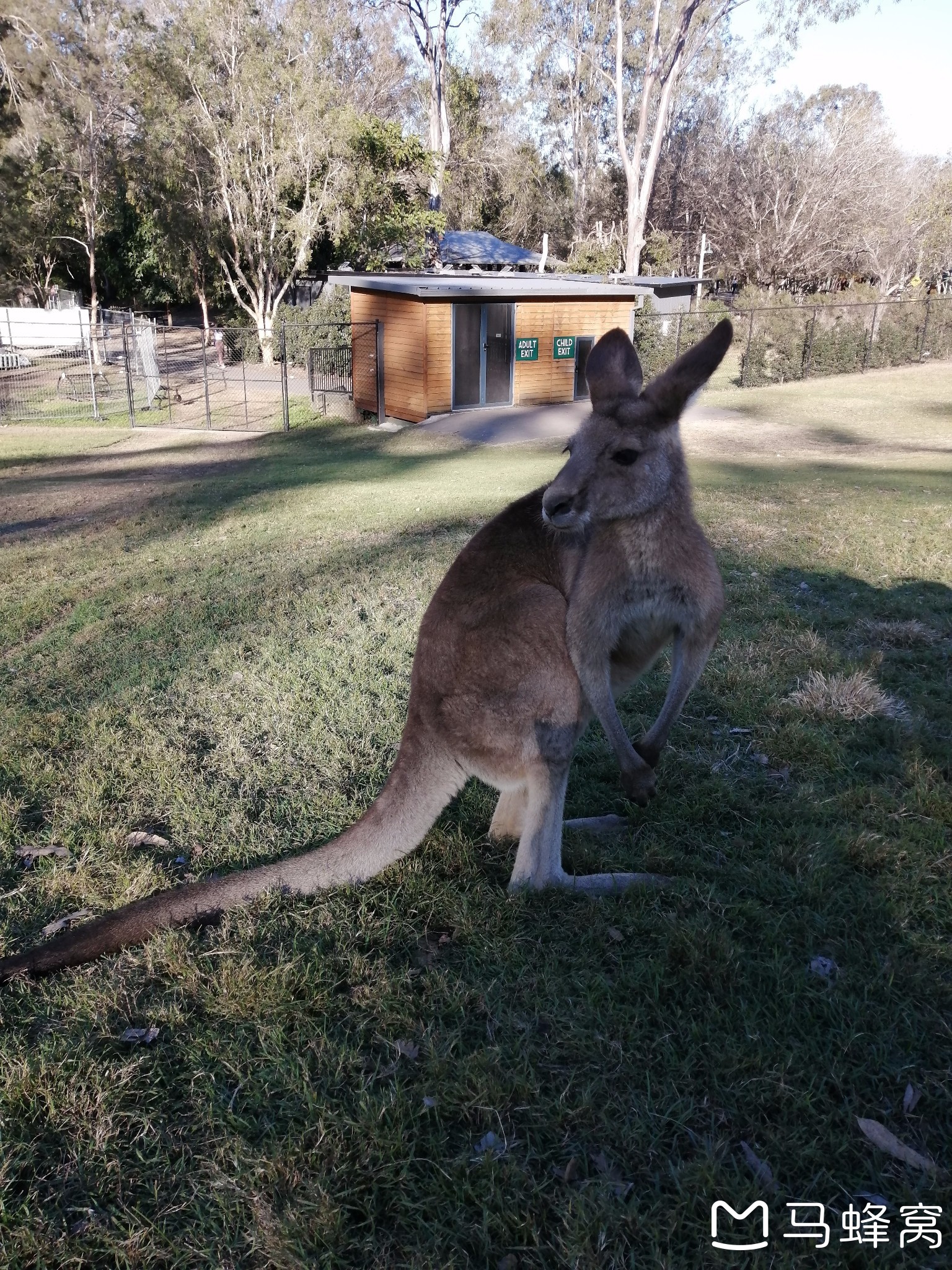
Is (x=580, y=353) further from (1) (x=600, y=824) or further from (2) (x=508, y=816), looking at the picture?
(2) (x=508, y=816)

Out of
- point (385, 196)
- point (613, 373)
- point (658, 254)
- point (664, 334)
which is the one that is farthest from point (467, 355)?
point (658, 254)

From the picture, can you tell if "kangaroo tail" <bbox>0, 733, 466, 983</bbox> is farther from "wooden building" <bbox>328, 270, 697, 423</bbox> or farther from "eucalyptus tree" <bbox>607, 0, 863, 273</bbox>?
"eucalyptus tree" <bbox>607, 0, 863, 273</bbox>

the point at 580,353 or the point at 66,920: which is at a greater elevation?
the point at 580,353

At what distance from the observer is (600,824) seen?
352 centimetres

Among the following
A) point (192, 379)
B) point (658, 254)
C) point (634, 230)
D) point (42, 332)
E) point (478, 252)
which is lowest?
point (192, 379)

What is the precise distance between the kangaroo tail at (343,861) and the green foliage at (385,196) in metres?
28.8

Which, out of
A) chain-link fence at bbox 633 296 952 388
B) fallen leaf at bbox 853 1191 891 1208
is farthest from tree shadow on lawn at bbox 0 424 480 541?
chain-link fence at bbox 633 296 952 388

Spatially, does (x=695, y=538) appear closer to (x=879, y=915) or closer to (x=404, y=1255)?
(x=879, y=915)

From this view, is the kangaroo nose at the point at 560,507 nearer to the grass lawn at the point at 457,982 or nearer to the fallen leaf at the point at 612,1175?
the grass lawn at the point at 457,982

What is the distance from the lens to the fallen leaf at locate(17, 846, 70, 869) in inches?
129

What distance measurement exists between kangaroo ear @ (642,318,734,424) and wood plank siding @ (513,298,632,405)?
18956 millimetres

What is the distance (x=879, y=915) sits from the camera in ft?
9.68

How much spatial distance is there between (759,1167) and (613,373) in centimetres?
230

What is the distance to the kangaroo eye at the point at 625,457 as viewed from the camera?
9.30 feet
